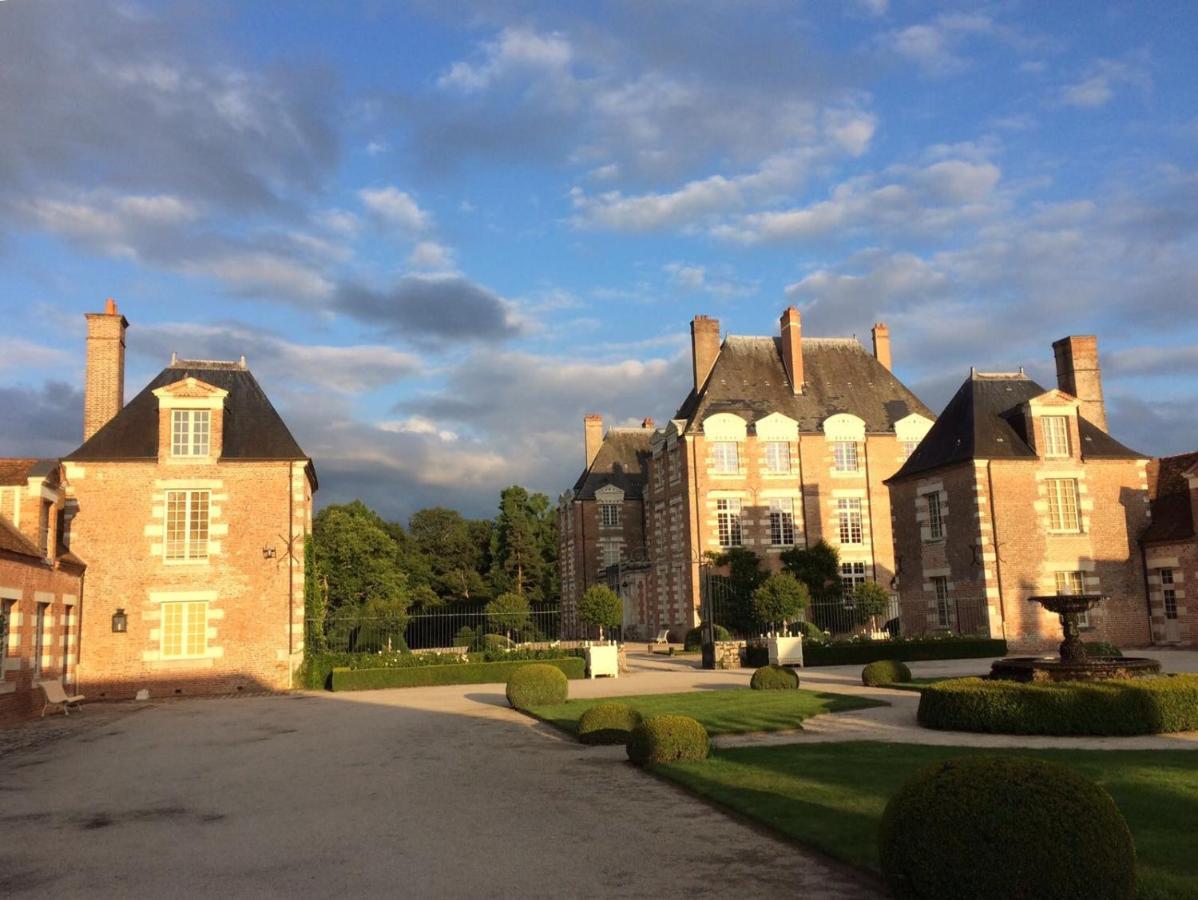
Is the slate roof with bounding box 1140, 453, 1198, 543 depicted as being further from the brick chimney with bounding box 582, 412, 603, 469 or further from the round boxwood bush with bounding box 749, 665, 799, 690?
the brick chimney with bounding box 582, 412, 603, 469

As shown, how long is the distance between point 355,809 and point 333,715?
9.37 meters

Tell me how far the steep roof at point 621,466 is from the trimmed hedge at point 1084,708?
37.9 meters

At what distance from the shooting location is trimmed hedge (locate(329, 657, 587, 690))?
24.0 metres

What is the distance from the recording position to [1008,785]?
5.29 meters

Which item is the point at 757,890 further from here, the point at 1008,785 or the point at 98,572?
A: the point at 98,572

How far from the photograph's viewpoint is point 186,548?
23938mm

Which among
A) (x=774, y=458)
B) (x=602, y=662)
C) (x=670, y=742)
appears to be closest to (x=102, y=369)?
(x=602, y=662)

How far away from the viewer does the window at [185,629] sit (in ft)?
77.6

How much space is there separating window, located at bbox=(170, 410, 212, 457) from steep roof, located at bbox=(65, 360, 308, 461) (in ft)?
1.59

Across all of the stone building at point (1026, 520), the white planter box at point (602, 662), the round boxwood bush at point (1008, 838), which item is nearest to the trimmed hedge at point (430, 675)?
the white planter box at point (602, 662)

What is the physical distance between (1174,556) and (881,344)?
18883 millimetres

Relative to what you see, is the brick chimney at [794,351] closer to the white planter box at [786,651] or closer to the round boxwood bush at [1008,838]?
the white planter box at [786,651]

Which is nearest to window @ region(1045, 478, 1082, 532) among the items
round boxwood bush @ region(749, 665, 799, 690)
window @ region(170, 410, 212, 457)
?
round boxwood bush @ region(749, 665, 799, 690)

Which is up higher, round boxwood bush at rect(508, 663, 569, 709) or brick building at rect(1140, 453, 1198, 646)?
brick building at rect(1140, 453, 1198, 646)
